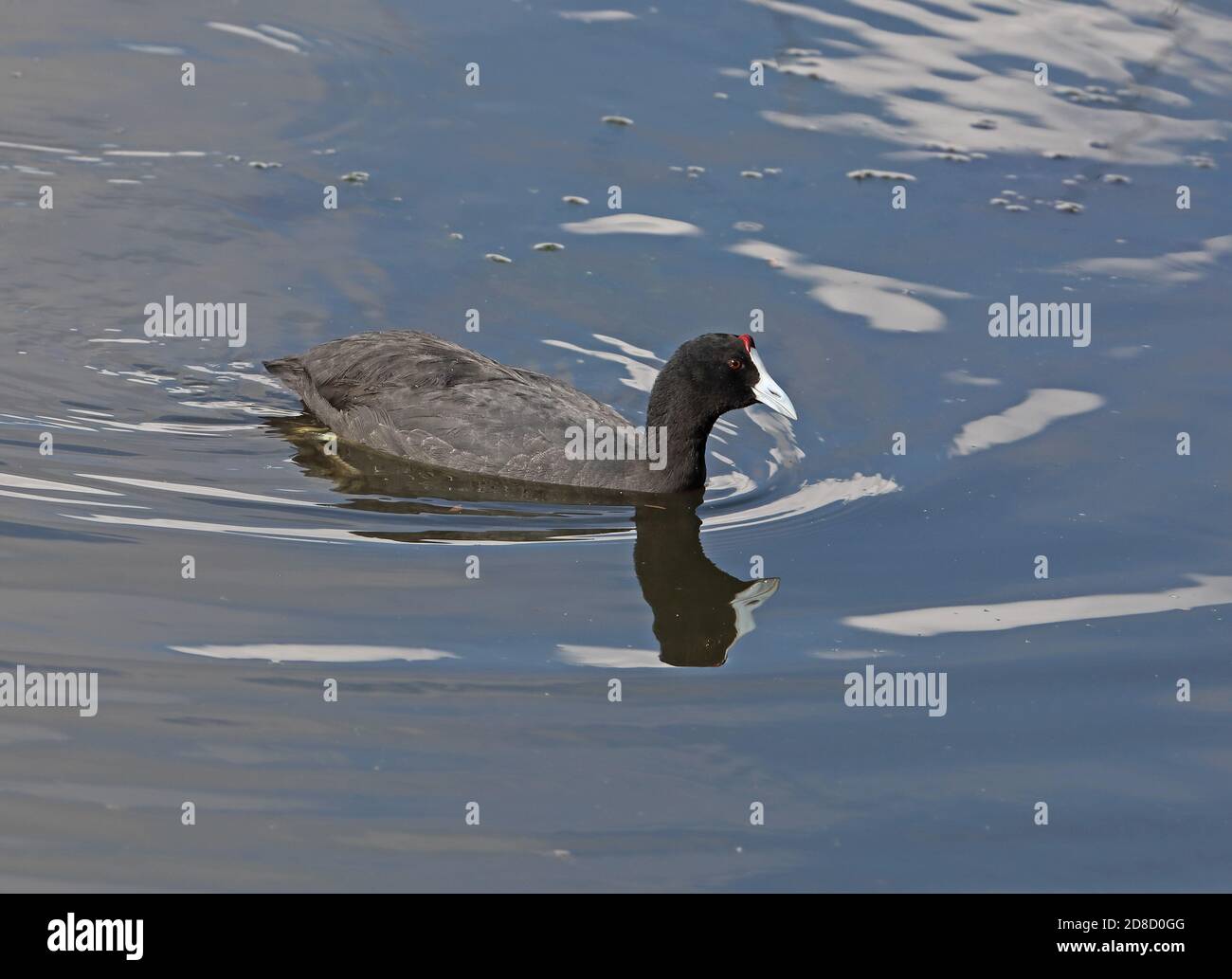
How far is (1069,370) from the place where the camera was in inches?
412

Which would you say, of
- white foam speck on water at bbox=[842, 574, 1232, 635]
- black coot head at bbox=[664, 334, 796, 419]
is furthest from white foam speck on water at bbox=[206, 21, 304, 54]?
white foam speck on water at bbox=[842, 574, 1232, 635]

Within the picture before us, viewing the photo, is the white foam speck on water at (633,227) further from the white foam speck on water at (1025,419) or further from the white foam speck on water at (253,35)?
the white foam speck on water at (253,35)

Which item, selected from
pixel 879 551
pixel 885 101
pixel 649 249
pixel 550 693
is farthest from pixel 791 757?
pixel 885 101

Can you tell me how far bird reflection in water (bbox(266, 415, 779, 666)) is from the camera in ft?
26.2

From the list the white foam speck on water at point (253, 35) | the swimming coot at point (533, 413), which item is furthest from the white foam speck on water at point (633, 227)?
the white foam speck on water at point (253, 35)

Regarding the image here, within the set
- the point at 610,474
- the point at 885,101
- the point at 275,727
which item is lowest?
the point at 275,727

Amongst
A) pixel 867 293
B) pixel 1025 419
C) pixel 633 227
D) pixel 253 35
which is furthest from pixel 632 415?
pixel 253 35

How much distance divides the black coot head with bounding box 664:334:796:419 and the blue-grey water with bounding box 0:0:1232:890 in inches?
20.8

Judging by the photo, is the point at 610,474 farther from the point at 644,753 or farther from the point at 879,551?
the point at 644,753

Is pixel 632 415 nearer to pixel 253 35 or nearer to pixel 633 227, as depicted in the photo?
pixel 633 227

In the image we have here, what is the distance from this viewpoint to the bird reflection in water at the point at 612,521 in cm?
799

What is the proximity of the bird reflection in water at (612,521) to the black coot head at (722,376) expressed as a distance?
1.81 feet

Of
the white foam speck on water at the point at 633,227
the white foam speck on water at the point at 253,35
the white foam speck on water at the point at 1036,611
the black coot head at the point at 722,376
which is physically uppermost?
the white foam speck on water at the point at 253,35

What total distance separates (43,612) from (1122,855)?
15.0 ft
